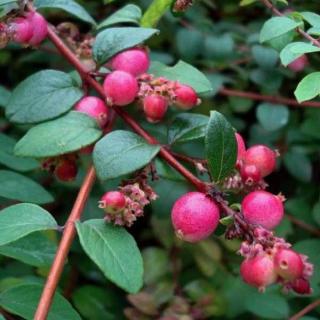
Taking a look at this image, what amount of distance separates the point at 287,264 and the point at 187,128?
33 cm

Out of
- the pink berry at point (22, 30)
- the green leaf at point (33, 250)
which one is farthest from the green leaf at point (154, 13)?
the green leaf at point (33, 250)

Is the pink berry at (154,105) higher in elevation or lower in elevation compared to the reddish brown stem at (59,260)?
higher

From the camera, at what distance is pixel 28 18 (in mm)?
1107

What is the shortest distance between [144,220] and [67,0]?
663 millimetres

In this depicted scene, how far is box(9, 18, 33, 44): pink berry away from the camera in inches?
42.4

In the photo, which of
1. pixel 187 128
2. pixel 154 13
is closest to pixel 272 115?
pixel 154 13

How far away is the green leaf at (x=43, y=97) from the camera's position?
3.44 ft

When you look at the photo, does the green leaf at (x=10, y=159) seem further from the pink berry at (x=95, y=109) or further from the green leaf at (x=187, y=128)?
the green leaf at (x=187, y=128)

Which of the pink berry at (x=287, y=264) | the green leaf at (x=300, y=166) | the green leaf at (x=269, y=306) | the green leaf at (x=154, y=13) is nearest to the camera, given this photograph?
the pink berry at (x=287, y=264)

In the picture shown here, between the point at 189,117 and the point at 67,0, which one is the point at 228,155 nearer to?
the point at 189,117

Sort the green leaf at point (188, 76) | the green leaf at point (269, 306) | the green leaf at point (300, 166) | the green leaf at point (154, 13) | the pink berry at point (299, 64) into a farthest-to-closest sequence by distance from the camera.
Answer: the green leaf at point (300, 166) < the pink berry at point (299, 64) < the green leaf at point (269, 306) < the green leaf at point (154, 13) < the green leaf at point (188, 76)

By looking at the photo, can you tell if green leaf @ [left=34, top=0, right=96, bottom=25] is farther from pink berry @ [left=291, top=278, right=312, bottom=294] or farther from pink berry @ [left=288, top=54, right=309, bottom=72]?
pink berry @ [left=291, top=278, right=312, bottom=294]

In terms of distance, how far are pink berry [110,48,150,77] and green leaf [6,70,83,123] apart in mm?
78

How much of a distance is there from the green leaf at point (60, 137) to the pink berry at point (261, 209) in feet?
0.87
